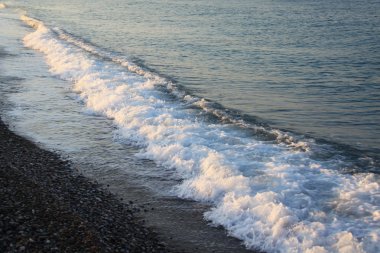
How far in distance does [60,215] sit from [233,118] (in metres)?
10.7

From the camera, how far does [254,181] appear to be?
44.7 feet

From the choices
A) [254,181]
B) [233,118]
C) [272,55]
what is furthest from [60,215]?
[272,55]

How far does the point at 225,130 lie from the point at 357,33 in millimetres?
26580

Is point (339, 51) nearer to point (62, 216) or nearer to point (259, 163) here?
point (259, 163)

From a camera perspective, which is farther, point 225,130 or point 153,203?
point 225,130

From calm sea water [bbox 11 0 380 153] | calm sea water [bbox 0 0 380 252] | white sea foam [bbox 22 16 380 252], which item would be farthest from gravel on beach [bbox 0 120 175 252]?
calm sea water [bbox 11 0 380 153]

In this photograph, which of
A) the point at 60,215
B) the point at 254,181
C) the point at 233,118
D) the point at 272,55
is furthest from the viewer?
the point at 272,55

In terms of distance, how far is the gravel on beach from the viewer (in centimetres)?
962

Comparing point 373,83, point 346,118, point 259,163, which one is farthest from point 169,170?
point 373,83

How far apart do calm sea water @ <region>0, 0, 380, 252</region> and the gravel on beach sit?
1.35 metres

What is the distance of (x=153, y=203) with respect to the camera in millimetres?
12570

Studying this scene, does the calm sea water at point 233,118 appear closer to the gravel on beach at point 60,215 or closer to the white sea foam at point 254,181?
the white sea foam at point 254,181

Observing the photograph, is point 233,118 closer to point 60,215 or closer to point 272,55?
point 60,215

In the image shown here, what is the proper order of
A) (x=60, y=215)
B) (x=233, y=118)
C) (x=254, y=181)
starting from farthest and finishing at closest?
1. (x=233, y=118)
2. (x=254, y=181)
3. (x=60, y=215)
